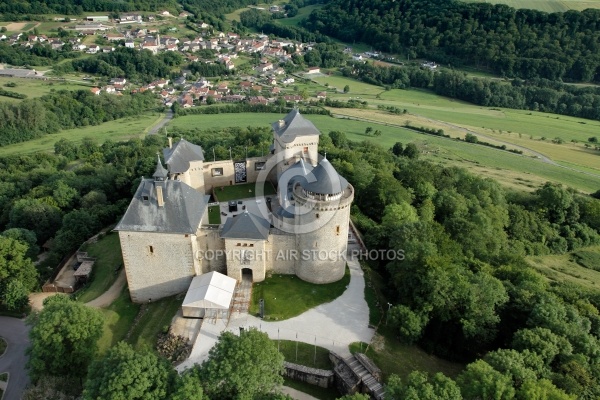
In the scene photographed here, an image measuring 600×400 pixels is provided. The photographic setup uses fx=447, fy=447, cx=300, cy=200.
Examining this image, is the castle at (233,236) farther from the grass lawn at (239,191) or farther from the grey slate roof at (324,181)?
the grass lawn at (239,191)

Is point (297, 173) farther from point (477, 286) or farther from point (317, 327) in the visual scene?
point (477, 286)

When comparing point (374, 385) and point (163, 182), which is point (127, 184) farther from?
point (374, 385)

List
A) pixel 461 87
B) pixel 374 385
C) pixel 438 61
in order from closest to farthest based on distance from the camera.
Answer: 1. pixel 374 385
2. pixel 461 87
3. pixel 438 61

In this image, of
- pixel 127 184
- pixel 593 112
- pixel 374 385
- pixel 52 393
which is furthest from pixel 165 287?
pixel 593 112

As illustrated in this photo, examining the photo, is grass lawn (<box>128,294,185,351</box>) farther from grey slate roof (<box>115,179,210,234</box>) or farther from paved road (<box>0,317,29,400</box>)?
paved road (<box>0,317,29,400</box>)

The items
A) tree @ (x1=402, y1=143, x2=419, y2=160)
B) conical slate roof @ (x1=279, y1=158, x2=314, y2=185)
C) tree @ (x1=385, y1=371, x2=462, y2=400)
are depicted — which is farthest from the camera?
tree @ (x1=402, y1=143, x2=419, y2=160)

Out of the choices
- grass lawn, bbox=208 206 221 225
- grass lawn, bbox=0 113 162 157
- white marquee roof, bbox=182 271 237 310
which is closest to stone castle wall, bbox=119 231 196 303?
white marquee roof, bbox=182 271 237 310

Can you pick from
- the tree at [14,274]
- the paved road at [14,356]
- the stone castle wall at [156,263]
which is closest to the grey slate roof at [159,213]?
the stone castle wall at [156,263]
